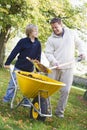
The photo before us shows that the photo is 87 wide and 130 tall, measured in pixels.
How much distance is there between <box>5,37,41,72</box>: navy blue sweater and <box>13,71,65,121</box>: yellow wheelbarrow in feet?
2.04

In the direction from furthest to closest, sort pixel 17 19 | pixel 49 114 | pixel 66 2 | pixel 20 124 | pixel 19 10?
pixel 66 2 → pixel 19 10 → pixel 17 19 → pixel 49 114 → pixel 20 124

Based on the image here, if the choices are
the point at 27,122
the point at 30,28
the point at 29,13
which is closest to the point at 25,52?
the point at 30,28

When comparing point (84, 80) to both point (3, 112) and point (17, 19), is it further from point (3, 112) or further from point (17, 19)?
point (3, 112)

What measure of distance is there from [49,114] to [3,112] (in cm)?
91

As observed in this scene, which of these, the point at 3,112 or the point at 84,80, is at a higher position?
the point at 3,112

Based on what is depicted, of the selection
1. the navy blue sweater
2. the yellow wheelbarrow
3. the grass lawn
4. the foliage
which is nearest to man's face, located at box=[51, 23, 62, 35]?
the navy blue sweater

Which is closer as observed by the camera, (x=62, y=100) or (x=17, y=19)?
(x=62, y=100)

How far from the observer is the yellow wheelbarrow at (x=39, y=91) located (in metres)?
6.97

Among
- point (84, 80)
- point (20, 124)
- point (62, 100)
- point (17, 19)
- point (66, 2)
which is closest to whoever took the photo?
point (20, 124)

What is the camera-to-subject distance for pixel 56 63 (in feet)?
24.9

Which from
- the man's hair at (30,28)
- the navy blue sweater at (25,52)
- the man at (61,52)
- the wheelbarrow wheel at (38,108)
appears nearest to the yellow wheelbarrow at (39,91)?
the wheelbarrow wheel at (38,108)

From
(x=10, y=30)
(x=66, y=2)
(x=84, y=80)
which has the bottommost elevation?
(x=84, y=80)

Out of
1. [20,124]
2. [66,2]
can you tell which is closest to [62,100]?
[20,124]

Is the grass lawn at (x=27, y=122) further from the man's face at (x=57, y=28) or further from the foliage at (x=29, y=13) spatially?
the foliage at (x=29, y=13)
